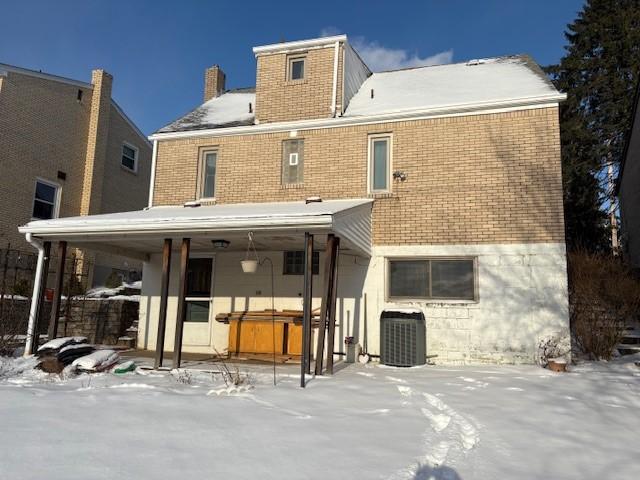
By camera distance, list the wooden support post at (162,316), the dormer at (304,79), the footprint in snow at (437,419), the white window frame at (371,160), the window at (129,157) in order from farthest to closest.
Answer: the window at (129,157)
the dormer at (304,79)
the white window frame at (371,160)
the wooden support post at (162,316)
the footprint in snow at (437,419)

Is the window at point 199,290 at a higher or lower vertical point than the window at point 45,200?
lower

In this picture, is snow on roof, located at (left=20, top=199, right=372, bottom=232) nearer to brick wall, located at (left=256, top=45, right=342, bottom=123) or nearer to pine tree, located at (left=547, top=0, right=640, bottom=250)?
brick wall, located at (left=256, top=45, right=342, bottom=123)

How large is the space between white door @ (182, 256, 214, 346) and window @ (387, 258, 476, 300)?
438 centimetres

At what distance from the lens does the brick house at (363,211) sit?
366 inches

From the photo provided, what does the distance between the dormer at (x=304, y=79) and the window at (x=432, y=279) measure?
407 centimetres

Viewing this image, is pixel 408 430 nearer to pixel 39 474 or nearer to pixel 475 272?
pixel 39 474

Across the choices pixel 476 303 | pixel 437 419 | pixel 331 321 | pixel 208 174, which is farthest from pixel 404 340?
pixel 208 174

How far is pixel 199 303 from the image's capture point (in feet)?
38.6

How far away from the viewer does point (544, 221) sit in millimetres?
9547

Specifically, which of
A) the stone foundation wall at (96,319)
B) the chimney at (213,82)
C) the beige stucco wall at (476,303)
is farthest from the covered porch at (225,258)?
the chimney at (213,82)

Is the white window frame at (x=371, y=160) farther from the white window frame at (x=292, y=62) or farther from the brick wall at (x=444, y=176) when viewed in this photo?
the white window frame at (x=292, y=62)

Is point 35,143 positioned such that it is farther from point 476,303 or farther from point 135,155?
point 476,303

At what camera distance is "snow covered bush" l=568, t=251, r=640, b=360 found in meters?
9.36

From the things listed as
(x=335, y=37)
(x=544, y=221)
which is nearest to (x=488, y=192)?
(x=544, y=221)
